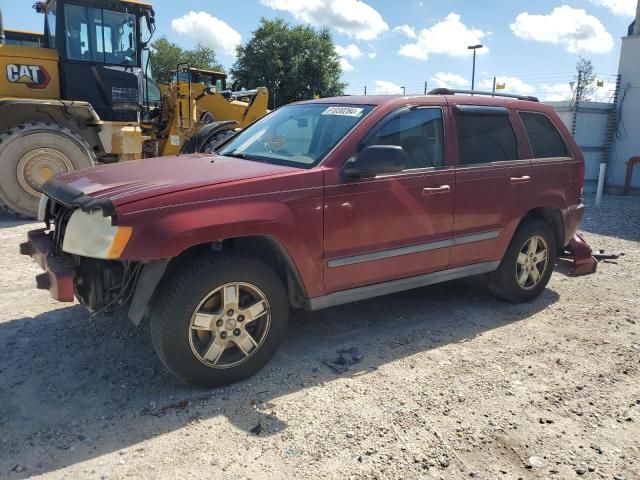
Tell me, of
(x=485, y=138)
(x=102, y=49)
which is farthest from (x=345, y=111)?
(x=102, y=49)

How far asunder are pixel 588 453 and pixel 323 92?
129ft

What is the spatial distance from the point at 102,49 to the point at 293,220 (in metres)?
7.56

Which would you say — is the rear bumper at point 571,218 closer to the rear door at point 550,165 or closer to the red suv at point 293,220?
the rear door at point 550,165

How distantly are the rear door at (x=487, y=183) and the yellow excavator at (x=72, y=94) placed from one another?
4240 mm

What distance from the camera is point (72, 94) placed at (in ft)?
29.8

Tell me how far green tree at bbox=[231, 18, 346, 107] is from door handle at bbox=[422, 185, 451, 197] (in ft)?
118

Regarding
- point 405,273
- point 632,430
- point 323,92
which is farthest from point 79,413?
point 323,92

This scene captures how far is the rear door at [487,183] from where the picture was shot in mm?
4406

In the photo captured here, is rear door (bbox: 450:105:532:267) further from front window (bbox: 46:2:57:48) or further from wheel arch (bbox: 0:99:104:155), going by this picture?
front window (bbox: 46:2:57:48)

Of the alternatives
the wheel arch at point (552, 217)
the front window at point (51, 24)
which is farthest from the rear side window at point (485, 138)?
the front window at point (51, 24)

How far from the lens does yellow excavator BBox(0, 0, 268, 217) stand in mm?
8227

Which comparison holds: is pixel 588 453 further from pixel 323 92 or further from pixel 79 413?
pixel 323 92

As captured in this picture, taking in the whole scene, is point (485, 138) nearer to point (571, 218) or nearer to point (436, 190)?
point (436, 190)

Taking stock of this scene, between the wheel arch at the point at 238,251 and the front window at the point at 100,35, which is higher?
the front window at the point at 100,35
